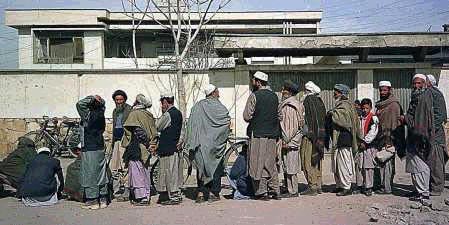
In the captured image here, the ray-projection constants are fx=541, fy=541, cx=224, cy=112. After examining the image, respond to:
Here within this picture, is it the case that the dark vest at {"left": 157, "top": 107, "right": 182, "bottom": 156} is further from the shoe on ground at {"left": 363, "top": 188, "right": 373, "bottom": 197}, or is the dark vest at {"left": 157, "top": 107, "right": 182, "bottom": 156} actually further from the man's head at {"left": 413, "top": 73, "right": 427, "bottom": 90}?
the man's head at {"left": 413, "top": 73, "right": 427, "bottom": 90}

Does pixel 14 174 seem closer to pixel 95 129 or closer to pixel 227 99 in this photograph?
pixel 95 129

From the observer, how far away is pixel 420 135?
819 cm

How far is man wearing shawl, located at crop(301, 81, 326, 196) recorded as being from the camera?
8.97 m

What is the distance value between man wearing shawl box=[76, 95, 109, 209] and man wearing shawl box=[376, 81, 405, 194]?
4.49 m

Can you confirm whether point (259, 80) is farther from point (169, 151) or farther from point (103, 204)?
point (103, 204)

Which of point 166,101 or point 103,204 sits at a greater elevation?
point 166,101

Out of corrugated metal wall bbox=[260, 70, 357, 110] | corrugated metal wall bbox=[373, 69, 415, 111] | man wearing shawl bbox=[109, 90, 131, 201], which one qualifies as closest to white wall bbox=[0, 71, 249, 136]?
corrugated metal wall bbox=[260, 70, 357, 110]

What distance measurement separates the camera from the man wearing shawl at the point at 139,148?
8430 millimetres

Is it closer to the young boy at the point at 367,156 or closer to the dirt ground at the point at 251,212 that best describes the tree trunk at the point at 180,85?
the dirt ground at the point at 251,212

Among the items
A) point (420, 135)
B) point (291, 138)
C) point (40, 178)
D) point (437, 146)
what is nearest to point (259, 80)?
point (291, 138)

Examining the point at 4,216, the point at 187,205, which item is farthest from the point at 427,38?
the point at 4,216

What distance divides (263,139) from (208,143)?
0.88m

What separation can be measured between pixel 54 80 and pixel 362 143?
32.6 ft

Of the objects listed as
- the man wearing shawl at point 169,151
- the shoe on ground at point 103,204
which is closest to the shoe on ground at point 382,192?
the man wearing shawl at point 169,151
